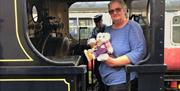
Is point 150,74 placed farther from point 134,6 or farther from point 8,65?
point 134,6

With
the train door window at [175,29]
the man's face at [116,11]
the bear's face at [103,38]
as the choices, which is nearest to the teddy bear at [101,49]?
the bear's face at [103,38]

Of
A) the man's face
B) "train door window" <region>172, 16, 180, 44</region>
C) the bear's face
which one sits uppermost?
the man's face

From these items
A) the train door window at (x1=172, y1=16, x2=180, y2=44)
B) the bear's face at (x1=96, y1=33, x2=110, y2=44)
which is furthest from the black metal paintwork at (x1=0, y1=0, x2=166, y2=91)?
the train door window at (x1=172, y1=16, x2=180, y2=44)

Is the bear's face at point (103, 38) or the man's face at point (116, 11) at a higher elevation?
the man's face at point (116, 11)

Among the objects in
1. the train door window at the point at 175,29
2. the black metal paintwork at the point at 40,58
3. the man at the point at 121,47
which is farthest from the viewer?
the train door window at the point at 175,29

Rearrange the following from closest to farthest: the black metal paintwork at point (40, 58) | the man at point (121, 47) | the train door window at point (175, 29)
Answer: the black metal paintwork at point (40, 58) < the man at point (121, 47) < the train door window at point (175, 29)

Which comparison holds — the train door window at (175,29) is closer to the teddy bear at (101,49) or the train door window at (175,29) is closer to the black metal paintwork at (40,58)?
the teddy bear at (101,49)

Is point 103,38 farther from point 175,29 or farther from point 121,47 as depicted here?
point 175,29

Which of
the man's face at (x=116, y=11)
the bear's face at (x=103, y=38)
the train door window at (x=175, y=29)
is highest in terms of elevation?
the man's face at (x=116, y=11)

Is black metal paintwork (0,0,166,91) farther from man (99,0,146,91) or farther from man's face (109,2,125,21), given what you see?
man's face (109,2,125,21)

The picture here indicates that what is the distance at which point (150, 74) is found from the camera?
7.92ft

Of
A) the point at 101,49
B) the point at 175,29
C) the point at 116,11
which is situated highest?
the point at 116,11

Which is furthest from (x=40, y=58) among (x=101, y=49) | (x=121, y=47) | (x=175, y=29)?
(x=175, y=29)

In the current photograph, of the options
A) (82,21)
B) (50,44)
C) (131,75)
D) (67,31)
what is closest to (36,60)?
(131,75)
